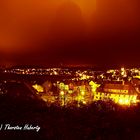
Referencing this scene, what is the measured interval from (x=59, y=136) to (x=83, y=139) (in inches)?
14.1

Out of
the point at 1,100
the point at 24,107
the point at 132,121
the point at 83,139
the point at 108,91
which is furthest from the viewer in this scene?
the point at 108,91

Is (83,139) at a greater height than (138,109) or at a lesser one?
lesser

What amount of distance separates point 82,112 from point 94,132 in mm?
782

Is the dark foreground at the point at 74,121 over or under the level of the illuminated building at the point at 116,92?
under

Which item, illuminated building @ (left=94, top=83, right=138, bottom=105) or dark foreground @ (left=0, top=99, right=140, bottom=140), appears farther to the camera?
illuminated building @ (left=94, top=83, right=138, bottom=105)

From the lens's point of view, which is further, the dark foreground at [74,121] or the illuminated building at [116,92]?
the illuminated building at [116,92]

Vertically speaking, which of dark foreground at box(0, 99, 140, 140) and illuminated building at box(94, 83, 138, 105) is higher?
illuminated building at box(94, 83, 138, 105)

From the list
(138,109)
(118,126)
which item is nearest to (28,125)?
(118,126)

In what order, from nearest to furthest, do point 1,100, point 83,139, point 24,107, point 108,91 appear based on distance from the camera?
1. point 83,139
2. point 24,107
3. point 1,100
4. point 108,91

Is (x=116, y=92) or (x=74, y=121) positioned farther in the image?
(x=116, y=92)

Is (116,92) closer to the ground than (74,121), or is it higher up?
higher up

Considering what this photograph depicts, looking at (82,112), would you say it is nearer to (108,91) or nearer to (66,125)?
(66,125)

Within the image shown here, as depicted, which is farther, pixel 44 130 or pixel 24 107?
pixel 24 107

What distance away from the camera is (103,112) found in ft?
19.4
